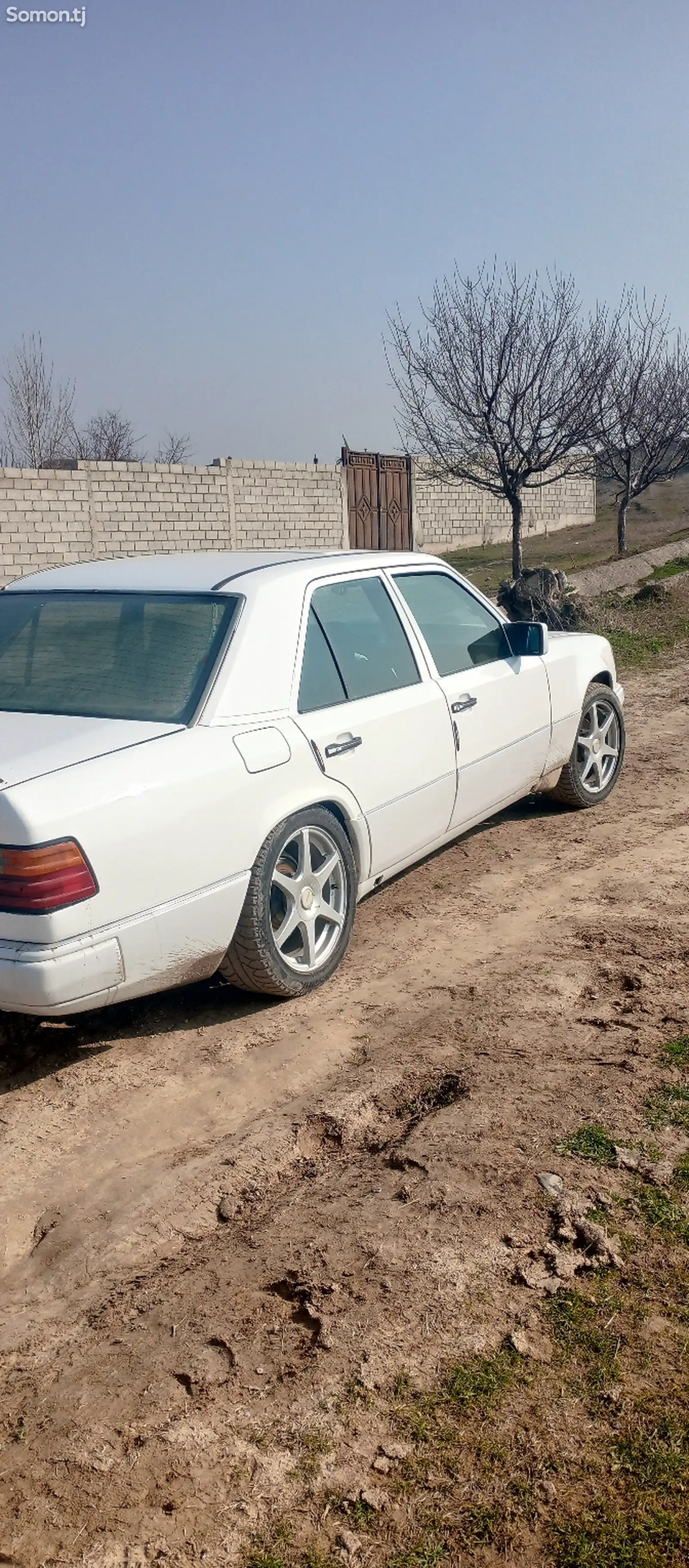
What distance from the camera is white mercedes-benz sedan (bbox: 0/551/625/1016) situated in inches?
127

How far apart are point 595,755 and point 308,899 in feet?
9.83

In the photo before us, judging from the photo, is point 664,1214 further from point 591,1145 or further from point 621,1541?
point 621,1541

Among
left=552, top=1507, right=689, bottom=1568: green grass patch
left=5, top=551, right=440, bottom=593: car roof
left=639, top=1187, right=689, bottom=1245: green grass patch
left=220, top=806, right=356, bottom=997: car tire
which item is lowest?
left=552, top=1507, right=689, bottom=1568: green grass patch

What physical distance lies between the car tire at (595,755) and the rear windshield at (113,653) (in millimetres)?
2815

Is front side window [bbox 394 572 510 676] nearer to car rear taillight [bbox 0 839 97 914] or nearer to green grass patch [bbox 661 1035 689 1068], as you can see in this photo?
green grass patch [bbox 661 1035 689 1068]

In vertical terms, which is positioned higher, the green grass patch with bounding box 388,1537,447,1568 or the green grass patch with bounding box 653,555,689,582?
the green grass patch with bounding box 653,555,689,582

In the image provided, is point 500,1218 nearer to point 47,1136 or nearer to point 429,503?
point 47,1136

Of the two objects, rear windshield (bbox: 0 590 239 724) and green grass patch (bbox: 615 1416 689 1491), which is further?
rear windshield (bbox: 0 590 239 724)

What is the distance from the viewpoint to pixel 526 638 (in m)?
5.58

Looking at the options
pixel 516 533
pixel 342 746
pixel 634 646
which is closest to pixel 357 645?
pixel 342 746

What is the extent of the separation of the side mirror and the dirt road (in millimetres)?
1239

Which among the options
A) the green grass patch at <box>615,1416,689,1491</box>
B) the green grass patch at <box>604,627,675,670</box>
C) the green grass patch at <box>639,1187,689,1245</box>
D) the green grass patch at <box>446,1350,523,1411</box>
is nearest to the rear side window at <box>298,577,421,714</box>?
the green grass patch at <box>639,1187,689,1245</box>

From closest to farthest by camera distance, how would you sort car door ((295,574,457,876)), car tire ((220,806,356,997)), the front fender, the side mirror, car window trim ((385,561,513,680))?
car tire ((220,806,356,997)) → car door ((295,574,457,876)) → car window trim ((385,561,513,680)) → the side mirror → the front fender

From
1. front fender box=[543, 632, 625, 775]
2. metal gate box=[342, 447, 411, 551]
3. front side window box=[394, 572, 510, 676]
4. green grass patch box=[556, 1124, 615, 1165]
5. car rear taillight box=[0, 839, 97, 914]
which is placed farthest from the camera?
metal gate box=[342, 447, 411, 551]
